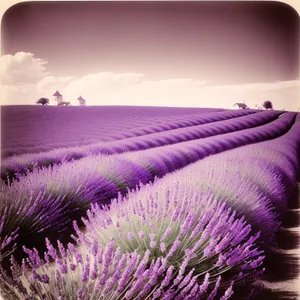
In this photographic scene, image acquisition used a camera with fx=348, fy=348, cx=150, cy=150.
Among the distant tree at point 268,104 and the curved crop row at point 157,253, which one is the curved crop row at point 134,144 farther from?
the curved crop row at point 157,253

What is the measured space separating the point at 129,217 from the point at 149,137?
2.35 m

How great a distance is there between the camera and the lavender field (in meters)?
1.32

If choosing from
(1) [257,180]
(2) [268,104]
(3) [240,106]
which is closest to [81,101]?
(3) [240,106]

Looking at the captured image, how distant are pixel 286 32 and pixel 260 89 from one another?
1.21 feet

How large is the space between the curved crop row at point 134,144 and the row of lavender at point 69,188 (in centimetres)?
7

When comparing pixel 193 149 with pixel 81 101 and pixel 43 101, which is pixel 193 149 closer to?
pixel 81 101

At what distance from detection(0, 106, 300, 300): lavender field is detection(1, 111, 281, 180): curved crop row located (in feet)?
Result: 0.04

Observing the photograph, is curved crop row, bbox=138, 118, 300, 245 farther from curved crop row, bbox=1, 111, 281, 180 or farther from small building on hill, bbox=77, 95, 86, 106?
small building on hill, bbox=77, 95, 86, 106

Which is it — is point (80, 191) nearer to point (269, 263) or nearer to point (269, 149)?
point (269, 263)

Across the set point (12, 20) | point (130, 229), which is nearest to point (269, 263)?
point (130, 229)

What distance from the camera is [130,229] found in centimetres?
168

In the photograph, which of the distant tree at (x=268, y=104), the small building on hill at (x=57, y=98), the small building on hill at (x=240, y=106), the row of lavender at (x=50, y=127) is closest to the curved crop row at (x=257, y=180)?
the distant tree at (x=268, y=104)

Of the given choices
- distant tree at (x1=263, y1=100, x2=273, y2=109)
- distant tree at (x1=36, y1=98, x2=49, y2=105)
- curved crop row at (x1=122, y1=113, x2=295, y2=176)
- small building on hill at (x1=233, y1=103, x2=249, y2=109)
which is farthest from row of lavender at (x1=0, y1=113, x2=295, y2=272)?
distant tree at (x1=36, y1=98, x2=49, y2=105)

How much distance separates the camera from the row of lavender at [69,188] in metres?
2.13
